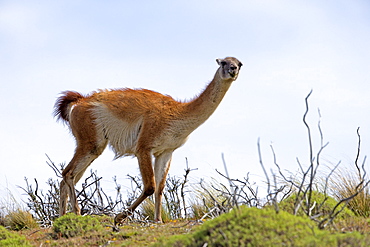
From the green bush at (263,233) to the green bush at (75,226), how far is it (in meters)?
2.58

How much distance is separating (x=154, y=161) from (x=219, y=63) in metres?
2.11

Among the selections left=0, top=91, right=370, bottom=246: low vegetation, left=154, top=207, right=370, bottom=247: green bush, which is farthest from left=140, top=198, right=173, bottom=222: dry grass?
left=154, top=207, right=370, bottom=247: green bush

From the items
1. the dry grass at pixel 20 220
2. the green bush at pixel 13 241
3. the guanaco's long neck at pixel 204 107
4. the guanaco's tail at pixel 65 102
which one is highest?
the guanaco's tail at pixel 65 102

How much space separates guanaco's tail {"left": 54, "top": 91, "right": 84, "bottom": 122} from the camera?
10.5 m

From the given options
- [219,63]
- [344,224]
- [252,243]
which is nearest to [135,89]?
[219,63]

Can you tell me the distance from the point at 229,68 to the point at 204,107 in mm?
862

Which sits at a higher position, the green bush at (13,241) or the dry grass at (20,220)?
the dry grass at (20,220)

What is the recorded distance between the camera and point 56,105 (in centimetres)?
1051

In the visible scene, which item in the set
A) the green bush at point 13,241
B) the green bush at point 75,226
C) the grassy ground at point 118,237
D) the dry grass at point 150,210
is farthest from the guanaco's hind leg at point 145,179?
the green bush at point 13,241

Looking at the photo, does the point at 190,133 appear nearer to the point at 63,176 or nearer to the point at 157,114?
the point at 157,114

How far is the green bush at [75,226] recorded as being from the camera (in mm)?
7539

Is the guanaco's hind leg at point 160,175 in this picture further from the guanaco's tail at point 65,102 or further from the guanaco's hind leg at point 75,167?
the guanaco's tail at point 65,102

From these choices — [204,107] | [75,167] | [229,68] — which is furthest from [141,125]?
[229,68]

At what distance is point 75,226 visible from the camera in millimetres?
7648
